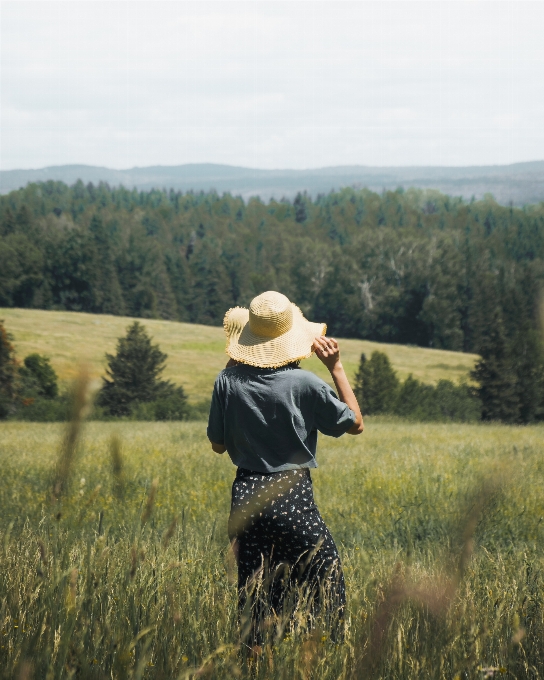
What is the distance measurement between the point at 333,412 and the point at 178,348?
7115cm

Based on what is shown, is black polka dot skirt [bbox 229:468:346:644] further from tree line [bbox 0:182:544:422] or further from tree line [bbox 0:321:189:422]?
tree line [bbox 0:182:544:422]

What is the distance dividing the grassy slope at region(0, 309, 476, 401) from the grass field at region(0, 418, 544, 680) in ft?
161

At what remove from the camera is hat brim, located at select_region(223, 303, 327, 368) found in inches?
132

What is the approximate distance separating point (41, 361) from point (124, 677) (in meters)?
52.1

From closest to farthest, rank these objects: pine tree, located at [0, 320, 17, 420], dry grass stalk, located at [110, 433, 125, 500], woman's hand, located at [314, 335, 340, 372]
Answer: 1. dry grass stalk, located at [110, 433, 125, 500]
2. woman's hand, located at [314, 335, 340, 372]
3. pine tree, located at [0, 320, 17, 420]

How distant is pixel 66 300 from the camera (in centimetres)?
10150

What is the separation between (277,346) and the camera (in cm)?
338

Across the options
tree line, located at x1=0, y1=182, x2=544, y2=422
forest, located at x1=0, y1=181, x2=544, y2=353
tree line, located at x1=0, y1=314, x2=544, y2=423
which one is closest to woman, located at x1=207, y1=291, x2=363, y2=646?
tree line, located at x1=0, y1=314, x2=544, y2=423

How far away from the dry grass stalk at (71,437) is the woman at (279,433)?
4.18ft

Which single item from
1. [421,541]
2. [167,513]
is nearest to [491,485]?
[421,541]

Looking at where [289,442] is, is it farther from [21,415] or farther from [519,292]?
[519,292]

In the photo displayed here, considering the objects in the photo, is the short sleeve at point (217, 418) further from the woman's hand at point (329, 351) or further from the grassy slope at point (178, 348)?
the grassy slope at point (178, 348)

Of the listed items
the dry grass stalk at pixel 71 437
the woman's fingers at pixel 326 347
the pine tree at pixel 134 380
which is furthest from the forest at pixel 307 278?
the dry grass stalk at pixel 71 437

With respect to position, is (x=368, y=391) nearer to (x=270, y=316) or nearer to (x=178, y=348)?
(x=178, y=348)
